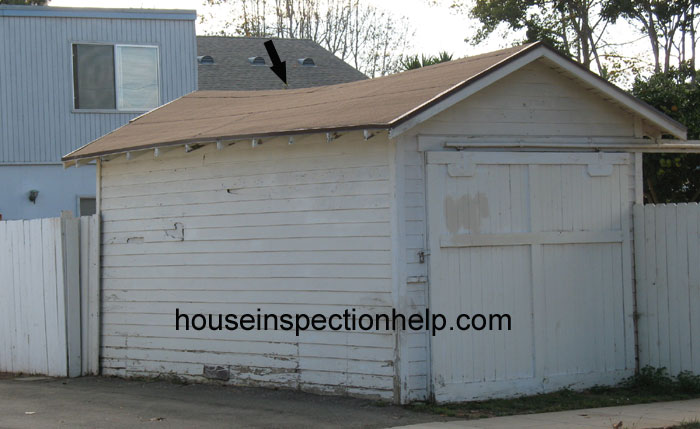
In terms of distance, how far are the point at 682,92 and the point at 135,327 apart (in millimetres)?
9861

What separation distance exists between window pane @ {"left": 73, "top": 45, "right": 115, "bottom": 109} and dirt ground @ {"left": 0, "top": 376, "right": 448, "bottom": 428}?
9.72 meters

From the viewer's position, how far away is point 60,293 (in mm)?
11812

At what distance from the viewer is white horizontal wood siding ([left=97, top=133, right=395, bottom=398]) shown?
9312 mm

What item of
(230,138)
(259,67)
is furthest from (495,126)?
(259,67)

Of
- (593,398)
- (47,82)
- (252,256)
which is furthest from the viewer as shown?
(47,82)

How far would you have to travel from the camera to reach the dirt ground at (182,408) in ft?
28.0

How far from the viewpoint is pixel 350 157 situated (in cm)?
943

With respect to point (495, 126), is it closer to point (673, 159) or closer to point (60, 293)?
point (60, 293)

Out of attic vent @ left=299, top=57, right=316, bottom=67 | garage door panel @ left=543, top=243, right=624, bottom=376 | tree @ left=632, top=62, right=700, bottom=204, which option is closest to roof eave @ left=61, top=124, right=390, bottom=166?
garage door panel @ left=543, top=243, right=624, bottom=376

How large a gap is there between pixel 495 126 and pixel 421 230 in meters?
1.44

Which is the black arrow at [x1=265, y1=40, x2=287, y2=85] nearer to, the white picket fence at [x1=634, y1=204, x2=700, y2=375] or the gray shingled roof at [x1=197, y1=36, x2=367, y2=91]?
the gray shingled roof at [x1=197, y1=36, x2=367, y2=91]

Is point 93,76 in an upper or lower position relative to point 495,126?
upper

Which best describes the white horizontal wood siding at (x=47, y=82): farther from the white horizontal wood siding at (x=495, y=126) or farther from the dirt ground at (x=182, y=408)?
the white horizontal wood siding at (x=495, y=126)

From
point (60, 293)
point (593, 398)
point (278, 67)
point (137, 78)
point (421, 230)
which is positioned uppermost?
point (137, 78)
